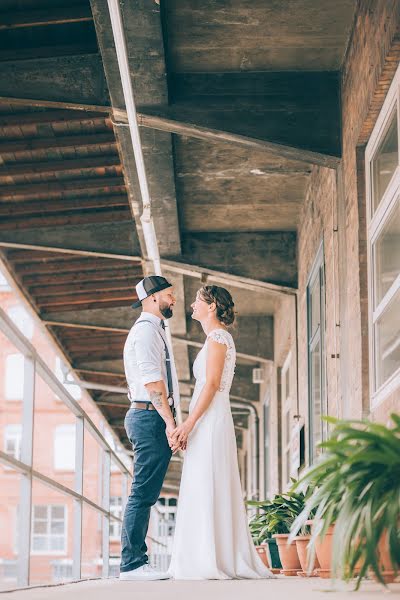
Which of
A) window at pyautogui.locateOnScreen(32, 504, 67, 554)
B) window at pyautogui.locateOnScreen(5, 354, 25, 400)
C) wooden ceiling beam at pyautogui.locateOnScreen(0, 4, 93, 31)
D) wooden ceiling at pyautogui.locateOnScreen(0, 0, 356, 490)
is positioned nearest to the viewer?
wooden ceiling at pyautogui.locateOnScreen(0, 0, 356, 490)

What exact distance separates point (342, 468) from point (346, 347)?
118 inches

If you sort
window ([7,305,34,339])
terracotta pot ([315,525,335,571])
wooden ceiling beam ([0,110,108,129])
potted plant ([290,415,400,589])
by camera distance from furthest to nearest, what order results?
window ([7,305,34,339]) < wooden ceiling beam ([0,110,108,129]) < terracotta pot ([315,525,335,571]) < potted plant ([290,415,400,589])

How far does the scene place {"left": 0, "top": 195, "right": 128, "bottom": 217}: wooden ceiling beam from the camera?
920 centimetres

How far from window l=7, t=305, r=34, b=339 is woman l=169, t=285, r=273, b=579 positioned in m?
37.3

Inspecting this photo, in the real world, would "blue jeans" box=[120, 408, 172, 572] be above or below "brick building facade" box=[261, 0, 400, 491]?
below

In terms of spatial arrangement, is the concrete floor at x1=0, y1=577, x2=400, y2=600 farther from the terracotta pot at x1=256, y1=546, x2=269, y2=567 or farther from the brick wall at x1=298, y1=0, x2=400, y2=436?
the terracotta pot at x1=256, y1=546, x2=269, y2=567

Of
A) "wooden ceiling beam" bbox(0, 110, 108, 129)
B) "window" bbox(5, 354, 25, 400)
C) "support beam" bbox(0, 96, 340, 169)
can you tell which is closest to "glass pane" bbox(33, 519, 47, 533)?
"window" bbox(5, 354, 25, 400)

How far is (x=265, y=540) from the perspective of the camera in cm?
676

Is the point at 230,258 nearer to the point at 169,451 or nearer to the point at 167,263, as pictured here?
the point at 167,263

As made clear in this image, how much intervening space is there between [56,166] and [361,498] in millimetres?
5800

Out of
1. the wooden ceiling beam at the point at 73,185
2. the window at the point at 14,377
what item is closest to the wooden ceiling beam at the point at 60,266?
the wooden ceiling beam at the point at 73,185

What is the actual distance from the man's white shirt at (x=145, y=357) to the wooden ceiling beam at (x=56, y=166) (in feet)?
11.3

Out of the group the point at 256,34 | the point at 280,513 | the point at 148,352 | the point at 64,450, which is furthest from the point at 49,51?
the point at 64,450

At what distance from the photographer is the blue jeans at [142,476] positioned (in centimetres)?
504
